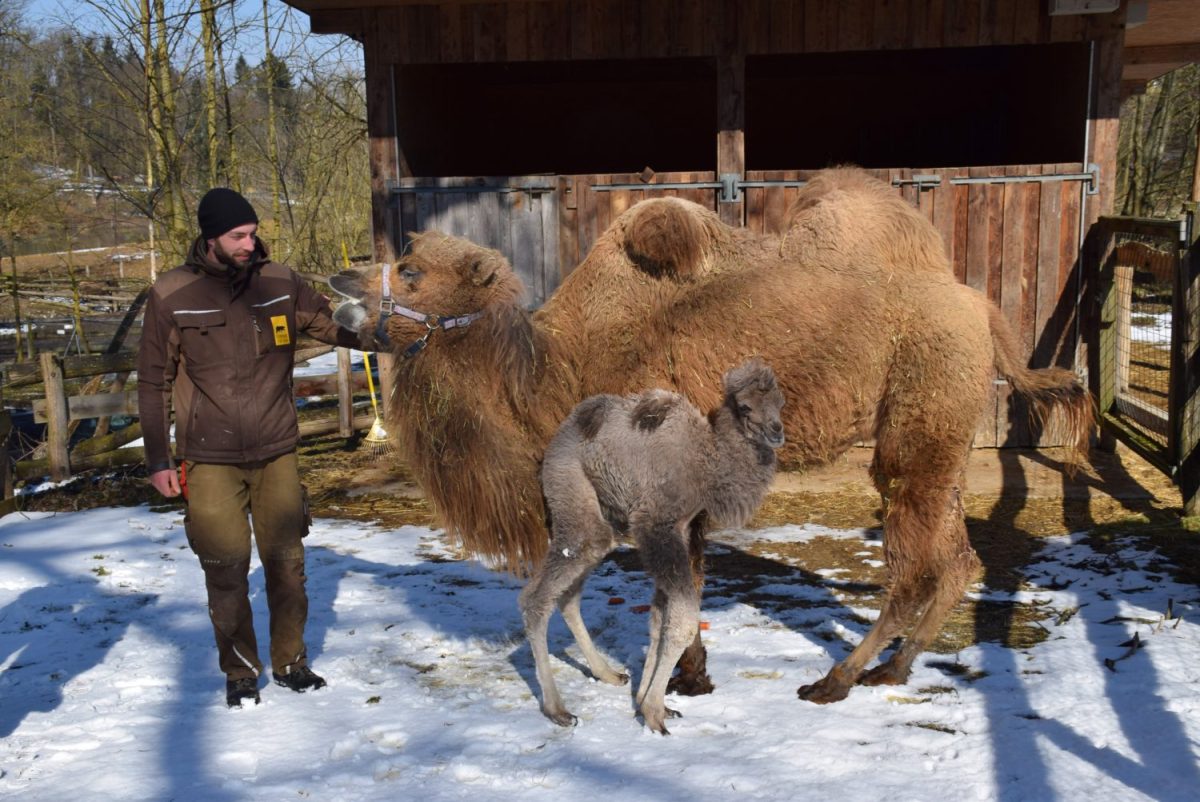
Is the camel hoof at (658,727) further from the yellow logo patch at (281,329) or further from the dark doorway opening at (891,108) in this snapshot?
the dark doorway opening at (891,108)

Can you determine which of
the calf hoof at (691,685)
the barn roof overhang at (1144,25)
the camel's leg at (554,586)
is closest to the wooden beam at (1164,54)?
the barn roof overhang at (1144,25)

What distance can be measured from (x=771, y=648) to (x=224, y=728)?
246 centimetres

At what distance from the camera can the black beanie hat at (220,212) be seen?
3.88 metres

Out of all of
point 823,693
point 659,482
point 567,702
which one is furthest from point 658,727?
point 659,482

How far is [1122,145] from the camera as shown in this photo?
23578 mm

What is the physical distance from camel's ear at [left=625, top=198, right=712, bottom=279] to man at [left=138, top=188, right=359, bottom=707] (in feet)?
5.03

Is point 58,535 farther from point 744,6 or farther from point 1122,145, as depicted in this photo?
point 1122,145

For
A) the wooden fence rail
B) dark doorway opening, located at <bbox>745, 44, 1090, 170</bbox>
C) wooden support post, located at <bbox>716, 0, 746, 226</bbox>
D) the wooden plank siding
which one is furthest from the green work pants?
dark doorway opening, located at <bbox>745, 44, 1090, 170</bbox>

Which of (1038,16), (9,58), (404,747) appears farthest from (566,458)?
(9,58)

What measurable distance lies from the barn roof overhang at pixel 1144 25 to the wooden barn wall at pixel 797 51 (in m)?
0.05

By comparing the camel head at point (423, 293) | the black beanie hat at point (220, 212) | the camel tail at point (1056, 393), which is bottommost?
the camel tail at point (1056, 393)

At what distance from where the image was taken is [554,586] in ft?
12.3

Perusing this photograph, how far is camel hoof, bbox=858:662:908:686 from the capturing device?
4.16 meters

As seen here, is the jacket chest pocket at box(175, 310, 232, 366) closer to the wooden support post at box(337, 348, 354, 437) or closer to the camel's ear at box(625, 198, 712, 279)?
the camel's ear at box(625, 198, 712, 279)
